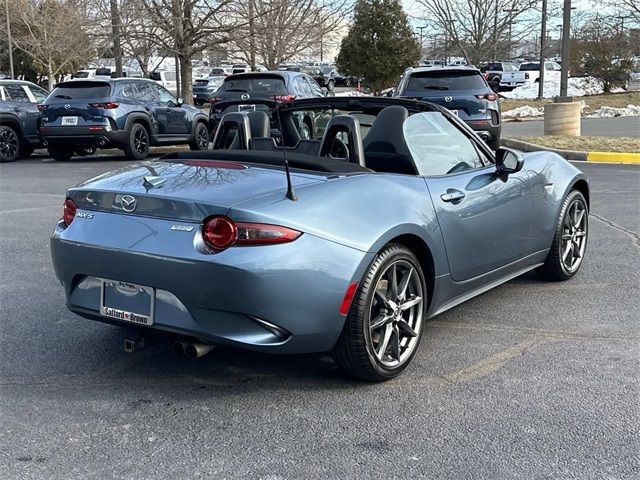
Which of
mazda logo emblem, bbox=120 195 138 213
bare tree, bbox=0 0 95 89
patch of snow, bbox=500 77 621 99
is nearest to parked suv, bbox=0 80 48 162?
bare tree, bbox=0 0 95 89

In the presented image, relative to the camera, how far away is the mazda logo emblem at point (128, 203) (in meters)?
3.74

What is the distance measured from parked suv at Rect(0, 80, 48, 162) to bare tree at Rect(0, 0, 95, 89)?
4.33m

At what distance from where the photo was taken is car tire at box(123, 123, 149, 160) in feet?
49.5

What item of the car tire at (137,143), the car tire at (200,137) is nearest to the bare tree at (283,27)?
the car tire at (200,137)

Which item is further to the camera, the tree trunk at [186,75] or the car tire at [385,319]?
the tree trunk at [186,75]

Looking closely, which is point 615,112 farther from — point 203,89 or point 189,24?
point 203,89

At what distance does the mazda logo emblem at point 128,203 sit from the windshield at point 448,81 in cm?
1110

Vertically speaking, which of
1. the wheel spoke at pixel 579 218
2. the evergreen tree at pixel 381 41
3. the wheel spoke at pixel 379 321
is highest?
the evergreen tree at pixel 381 41

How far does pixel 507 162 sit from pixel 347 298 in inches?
73.0

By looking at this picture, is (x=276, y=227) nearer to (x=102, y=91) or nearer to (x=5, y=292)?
(x=5, y=292)

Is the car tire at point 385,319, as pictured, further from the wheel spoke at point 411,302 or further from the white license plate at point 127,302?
the white license plate at point 127,302

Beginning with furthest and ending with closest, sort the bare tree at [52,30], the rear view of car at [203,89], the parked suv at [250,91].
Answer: the rear view of car at [203,89]
the bare tree at [52,30]
the parked suv at [250,91]

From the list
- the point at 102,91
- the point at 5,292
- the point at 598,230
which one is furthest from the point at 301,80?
the point at 5,292

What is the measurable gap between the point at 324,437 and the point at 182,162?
184cm
